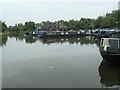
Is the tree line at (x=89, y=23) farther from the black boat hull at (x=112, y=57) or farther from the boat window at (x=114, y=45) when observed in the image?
the black boat hull at (x=112, y=57)

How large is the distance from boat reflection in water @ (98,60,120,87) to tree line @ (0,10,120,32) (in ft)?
192

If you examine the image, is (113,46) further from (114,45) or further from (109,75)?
(109,75)

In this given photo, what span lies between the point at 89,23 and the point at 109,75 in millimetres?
82774

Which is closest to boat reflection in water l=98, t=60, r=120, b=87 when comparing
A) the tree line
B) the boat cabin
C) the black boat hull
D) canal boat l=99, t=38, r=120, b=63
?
the black boat hull

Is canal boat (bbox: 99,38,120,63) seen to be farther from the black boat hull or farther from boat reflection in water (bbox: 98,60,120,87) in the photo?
boat reflection in water (bbox: 98,60,120,87)

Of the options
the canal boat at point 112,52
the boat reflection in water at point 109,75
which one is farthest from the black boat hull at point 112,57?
the boat reflection in water at point 109,75

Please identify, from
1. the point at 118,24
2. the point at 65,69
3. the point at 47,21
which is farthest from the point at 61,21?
the point at 65,69

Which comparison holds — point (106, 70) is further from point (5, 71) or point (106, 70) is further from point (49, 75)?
point (5, 71)

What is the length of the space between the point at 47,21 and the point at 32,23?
1148 centimetres

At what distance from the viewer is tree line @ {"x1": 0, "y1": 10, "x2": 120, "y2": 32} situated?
245 feet

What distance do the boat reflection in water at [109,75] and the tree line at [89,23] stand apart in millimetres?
58454

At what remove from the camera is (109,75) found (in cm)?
1306

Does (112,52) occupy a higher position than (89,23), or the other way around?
(89,23)

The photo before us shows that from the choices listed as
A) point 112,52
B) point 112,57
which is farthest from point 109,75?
point 112,52
